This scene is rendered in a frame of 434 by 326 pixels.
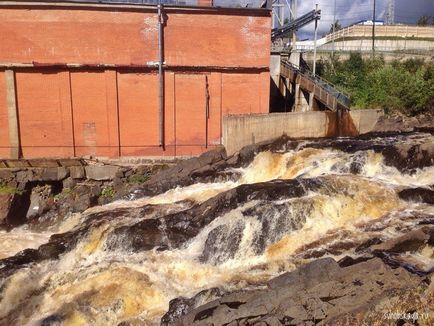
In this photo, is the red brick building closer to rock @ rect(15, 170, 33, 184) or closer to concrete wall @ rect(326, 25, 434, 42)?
rock @ rect(15, 170, 33, 184)

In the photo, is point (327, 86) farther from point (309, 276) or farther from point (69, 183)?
point (309, 276)

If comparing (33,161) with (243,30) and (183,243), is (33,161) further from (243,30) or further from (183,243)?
(243,30)

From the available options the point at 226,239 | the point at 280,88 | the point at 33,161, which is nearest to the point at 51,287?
the point at 226,239

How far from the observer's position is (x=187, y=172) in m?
14.9

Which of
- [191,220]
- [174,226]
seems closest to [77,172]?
[174,226]

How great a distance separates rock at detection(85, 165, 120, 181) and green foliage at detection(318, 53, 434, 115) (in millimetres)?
11696

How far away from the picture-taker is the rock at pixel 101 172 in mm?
15492

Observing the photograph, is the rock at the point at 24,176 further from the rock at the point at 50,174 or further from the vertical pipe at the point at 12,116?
the vertical pipe at the point at 12,116

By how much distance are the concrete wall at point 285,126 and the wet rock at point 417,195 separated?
5734 mm

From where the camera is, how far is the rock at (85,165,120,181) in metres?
15.5

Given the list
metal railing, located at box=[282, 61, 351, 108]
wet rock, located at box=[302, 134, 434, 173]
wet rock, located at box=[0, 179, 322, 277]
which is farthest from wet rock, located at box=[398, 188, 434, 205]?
metal railing, located at box=[282, 61, 351, 108]

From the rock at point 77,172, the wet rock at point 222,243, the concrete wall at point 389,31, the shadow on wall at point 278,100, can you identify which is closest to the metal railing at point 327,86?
the shadow on wall at point 278,100

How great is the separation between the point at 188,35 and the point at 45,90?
556 centimetres

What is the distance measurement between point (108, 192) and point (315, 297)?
398 inches
